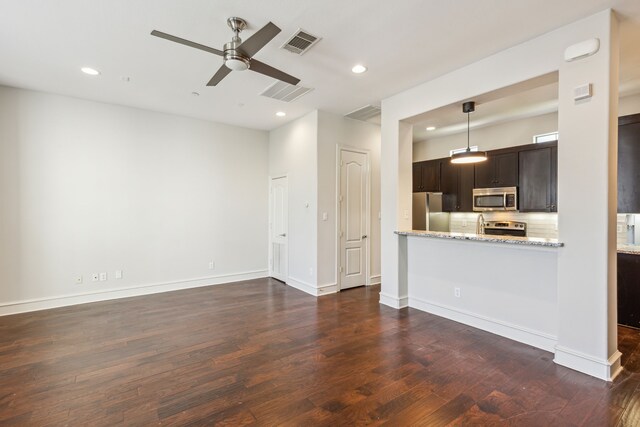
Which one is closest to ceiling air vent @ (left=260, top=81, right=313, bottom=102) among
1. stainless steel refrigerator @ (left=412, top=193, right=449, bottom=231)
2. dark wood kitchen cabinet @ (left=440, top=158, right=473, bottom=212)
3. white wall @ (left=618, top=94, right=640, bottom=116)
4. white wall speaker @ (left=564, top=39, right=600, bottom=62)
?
white wall speaker @ (left=564, top=39, right=600, bottom=62)

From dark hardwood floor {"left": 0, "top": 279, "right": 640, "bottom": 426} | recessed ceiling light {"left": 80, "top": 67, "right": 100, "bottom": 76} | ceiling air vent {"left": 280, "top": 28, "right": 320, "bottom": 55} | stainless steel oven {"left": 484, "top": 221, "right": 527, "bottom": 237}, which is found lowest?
dark hardwood floor {"left": 0, "top": 279, "right": 640, "bottom": 426}

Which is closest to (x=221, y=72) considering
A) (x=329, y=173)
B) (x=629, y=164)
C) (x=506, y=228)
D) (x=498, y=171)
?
(x=329, y=173)

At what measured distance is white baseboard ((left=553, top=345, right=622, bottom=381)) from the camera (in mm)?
2533

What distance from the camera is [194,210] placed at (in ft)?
18.6

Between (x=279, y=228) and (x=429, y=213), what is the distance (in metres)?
3.32

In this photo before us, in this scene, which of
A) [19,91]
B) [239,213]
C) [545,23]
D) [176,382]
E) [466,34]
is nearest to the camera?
[176,382]

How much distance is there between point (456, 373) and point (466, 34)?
3.14m

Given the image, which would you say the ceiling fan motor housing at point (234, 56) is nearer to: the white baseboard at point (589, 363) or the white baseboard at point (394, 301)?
the white baseboard at point (394, 301)

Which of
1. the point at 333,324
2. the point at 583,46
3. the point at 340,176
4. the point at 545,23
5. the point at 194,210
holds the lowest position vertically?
the point at 333,324

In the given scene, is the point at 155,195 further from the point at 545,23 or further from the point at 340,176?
the point at 545,23

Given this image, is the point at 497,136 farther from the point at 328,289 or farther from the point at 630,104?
the point at 328,289

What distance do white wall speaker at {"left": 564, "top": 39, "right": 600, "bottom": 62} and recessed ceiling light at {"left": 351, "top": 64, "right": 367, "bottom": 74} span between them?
192cm

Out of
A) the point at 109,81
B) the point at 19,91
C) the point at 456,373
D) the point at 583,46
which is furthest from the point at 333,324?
the point at 19,91

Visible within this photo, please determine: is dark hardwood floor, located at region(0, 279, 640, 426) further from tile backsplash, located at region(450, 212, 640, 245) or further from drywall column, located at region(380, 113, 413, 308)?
tile backsplash, located at region(450, 212, 640, 245)
